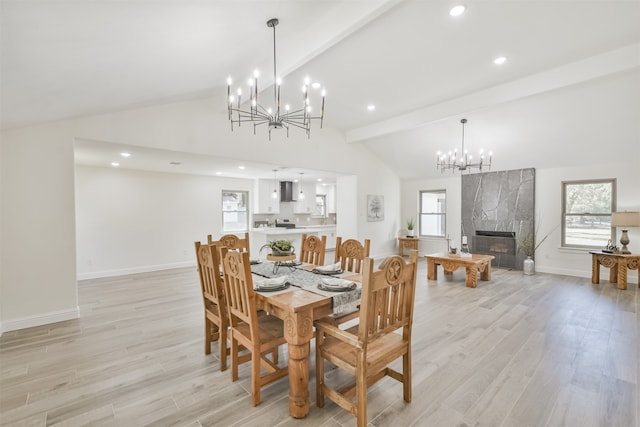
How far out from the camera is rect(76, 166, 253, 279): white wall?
594 cm

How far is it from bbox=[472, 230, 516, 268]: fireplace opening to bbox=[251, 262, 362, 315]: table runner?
5692 millimetres

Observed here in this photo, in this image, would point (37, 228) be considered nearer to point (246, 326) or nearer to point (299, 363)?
point (246, 326)

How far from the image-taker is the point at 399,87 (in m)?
4.55

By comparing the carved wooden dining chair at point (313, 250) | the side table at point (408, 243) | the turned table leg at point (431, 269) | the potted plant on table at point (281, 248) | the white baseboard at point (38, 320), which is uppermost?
the potted plant on table at point (281, 248)

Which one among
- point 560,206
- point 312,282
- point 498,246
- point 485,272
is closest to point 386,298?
point 312,282

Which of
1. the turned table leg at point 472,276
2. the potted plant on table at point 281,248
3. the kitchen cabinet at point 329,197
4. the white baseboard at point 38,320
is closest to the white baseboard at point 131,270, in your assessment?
the white baseboard at point 38,320

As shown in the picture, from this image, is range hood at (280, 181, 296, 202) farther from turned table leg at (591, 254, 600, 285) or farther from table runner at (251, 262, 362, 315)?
turned table leg at (591, 254, 600, 285)

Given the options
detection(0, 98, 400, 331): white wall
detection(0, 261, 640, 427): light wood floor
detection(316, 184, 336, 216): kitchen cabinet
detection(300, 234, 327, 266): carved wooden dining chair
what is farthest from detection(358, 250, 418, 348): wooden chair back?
detection(316, 184, 336, 216): kitchen cabinet

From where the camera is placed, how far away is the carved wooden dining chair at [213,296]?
2508mm

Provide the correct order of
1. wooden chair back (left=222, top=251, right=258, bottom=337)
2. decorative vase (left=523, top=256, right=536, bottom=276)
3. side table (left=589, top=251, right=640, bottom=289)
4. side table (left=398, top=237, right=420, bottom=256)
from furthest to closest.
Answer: side table (left=398, top=237, right=420, bottom=256) < decorative vase (left=523, top=256, right=536, bottom=276) < side table (left=589, top=251, right=640, bottom=289) < wooden chair back (left=222, top=251, right=258, bottom=337)

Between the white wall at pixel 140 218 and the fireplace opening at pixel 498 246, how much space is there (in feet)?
21.9

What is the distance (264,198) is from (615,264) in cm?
766

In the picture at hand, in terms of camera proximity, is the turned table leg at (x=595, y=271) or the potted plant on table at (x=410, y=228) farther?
the potted plant on table at (x=410, y=228)

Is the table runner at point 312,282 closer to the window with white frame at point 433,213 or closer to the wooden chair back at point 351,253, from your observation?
the wooden chair back at point 351,253
